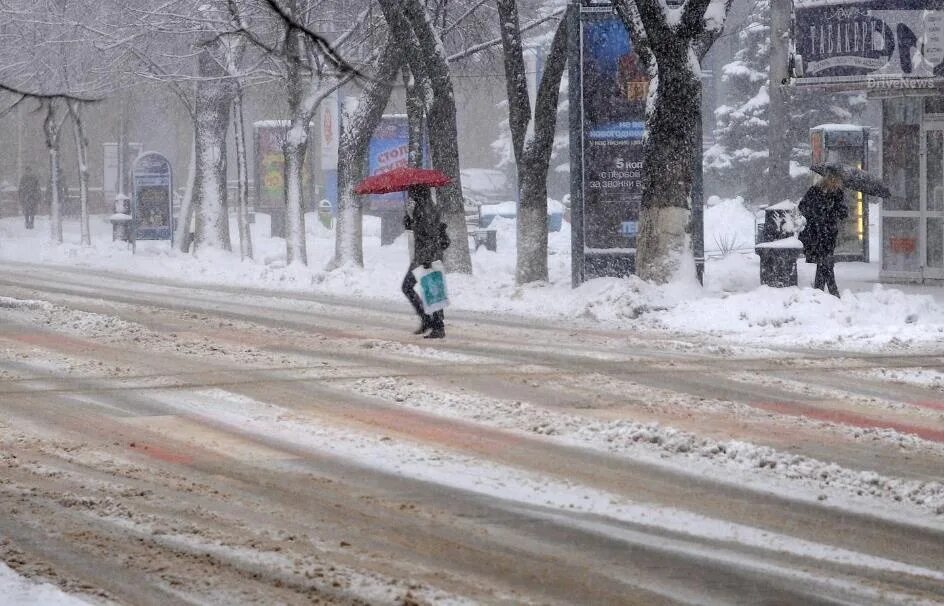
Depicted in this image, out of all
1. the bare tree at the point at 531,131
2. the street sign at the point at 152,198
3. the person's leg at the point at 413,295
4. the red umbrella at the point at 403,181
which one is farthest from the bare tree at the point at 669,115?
the street sign at the point at 152,198

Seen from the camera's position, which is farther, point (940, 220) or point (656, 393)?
point (940, 220)

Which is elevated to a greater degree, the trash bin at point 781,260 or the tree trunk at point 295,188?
the tree trunk at point 295,188

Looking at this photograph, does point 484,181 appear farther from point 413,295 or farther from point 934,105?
point 413,295

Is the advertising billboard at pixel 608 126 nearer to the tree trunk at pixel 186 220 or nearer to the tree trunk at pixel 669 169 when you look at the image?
the tree trunk at pixel 669 169

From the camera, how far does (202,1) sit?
1159 inches

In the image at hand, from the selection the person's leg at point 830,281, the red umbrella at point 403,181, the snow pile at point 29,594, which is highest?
the red umbrella at point 403,181

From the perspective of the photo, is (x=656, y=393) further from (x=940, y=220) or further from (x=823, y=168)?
(x=940, y=220)

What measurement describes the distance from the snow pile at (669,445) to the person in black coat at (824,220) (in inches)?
351

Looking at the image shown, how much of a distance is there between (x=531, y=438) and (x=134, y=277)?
64.3 feet

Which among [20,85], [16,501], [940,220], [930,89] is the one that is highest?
[20,85]

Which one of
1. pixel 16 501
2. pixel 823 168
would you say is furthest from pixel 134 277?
pixel 16 501

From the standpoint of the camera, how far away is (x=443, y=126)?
23250 mm

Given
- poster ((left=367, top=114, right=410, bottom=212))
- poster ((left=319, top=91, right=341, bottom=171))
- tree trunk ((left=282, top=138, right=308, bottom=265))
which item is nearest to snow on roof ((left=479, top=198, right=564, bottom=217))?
poster ((left=319, top=91, right=341, bottom=171))

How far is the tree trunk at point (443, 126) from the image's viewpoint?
73.3 ft
